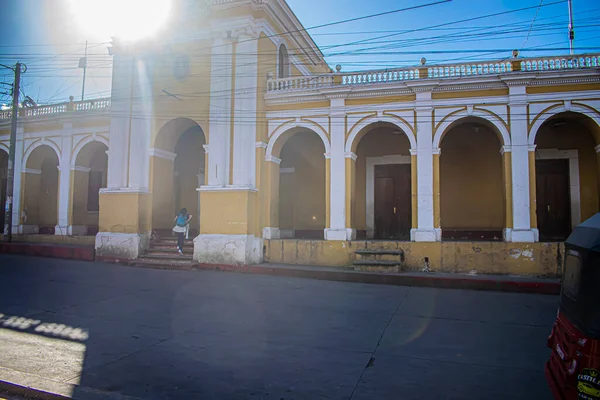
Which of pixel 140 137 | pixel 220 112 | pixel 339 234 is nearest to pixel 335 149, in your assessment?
pixel 339 234

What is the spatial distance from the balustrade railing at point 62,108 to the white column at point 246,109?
575 centimetres

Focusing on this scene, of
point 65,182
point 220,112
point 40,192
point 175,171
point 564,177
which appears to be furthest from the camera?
point 40,192

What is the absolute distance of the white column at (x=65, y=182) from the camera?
1544 cm

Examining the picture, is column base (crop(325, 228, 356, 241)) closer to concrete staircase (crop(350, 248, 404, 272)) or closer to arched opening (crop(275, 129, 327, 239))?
concrete staircase (crop(350, 248, 404, 272))

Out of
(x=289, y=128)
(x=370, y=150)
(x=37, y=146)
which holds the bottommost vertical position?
(x=370, y=150)

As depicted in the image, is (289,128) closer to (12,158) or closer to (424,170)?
(424,170)

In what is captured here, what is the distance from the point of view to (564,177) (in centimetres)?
1287

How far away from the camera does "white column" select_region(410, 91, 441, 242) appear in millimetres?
11250

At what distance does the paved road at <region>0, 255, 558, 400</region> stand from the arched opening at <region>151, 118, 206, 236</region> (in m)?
4.96

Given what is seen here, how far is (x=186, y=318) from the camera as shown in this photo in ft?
20.7

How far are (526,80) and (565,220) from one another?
4791 millimetres

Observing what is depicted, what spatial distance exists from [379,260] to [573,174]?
22.6ft

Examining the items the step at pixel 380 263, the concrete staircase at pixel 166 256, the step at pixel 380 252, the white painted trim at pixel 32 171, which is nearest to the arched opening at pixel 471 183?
the step at pixel 380 252

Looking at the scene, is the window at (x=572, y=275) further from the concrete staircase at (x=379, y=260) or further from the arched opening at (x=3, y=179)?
the arched opening at (x=3, y=179)
